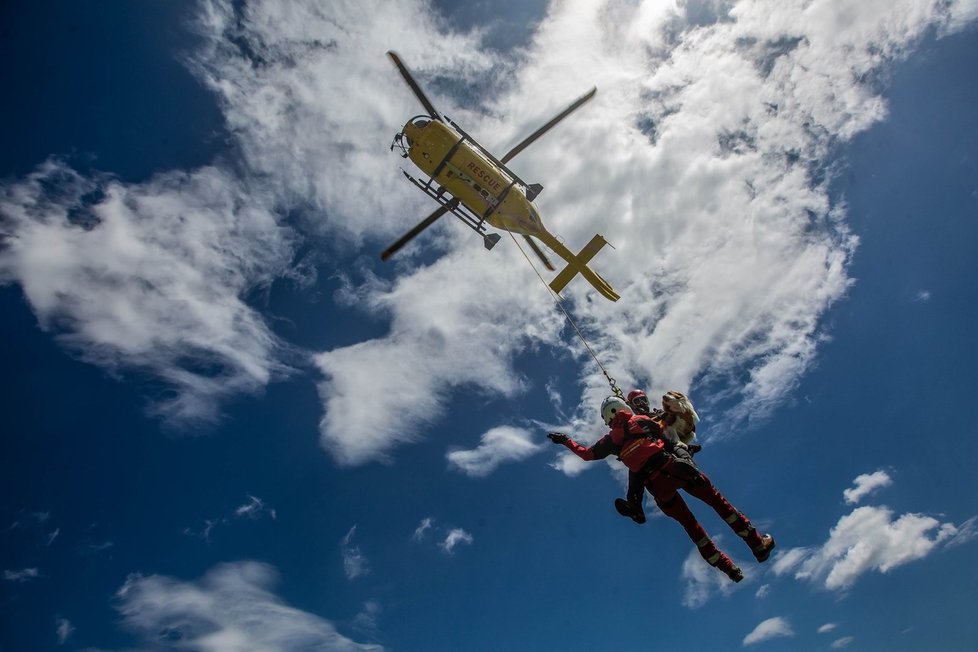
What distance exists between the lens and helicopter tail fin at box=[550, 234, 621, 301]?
1739cm

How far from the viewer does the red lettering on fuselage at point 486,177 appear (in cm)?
1528

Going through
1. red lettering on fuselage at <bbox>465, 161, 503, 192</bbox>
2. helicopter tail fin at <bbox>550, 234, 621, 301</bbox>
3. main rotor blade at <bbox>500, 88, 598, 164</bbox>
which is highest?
main rotor blade at <bbox>500, 88, 598, 164</bbox>

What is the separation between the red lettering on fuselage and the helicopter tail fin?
3.82 metres

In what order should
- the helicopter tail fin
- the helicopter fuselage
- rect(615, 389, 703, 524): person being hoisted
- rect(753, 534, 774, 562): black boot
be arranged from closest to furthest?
rect(753, 534, 774, 562): black boot → rect(615, 389, 703, 524): person being hoisted → the helicopter fuselage → the helicopter tail fin

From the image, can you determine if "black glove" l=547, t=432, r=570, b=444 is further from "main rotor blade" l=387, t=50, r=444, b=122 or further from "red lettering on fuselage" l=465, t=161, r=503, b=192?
"main rotor blade" l=387, t=50, r=444, b=122

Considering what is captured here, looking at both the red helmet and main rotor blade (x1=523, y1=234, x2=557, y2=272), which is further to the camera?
main rotor blade (x1=523, y1=234, x2=557, y2=272)

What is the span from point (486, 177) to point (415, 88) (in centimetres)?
398

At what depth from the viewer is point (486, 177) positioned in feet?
50.8

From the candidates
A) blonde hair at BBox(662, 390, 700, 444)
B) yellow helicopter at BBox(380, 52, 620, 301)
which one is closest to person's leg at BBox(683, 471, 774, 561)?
blonde hair at BBox(662, 390, 700, 444)

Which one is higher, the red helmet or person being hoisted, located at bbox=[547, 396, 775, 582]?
the red helmet

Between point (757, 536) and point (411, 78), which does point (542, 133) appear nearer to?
point (411, 78)

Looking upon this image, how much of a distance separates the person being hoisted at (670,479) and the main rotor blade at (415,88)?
38.1 ft

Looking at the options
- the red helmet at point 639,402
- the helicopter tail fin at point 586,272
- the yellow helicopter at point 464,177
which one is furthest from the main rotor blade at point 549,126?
the red helmet at point 639,402

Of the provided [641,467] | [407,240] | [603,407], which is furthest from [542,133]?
[641,467]
